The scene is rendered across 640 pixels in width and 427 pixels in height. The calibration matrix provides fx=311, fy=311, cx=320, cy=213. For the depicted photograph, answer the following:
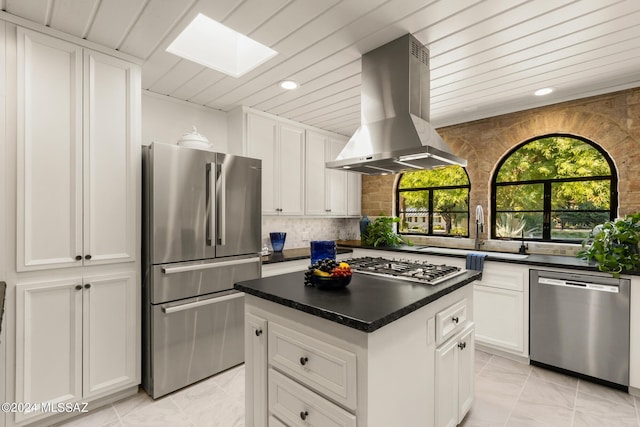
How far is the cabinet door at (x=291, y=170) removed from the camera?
144 inches

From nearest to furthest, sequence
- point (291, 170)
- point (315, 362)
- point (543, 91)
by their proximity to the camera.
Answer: point (315, 362)
point (543, 91)
point (291, 170)

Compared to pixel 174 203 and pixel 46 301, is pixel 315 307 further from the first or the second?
pixel 46 301

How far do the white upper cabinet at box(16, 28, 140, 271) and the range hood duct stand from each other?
155cm

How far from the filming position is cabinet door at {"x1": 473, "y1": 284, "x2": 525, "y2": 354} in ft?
9.19

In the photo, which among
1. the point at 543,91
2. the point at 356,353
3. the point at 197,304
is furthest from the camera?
the point at 543,91

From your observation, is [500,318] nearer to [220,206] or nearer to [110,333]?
[220,206]

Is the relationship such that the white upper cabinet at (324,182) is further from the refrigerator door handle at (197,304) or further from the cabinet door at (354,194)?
the refrigerator door handle at (197,304)

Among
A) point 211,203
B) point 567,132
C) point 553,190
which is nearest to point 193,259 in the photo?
point 211,203

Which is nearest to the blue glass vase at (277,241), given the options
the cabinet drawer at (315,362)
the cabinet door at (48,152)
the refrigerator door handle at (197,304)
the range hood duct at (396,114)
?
the refrigerator door handle at (197,304)

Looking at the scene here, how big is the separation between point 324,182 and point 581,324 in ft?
9.66

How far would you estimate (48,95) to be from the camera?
6.41 ft

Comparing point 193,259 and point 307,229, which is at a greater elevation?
point 307,229

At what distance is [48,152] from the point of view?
1.96m

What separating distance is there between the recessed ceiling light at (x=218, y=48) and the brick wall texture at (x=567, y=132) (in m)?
2.57
